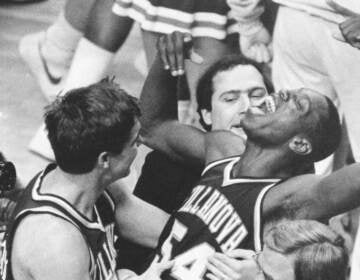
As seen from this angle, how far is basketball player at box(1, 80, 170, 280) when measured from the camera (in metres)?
2.02

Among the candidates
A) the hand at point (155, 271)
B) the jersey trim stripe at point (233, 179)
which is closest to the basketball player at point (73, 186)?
the hand at point (155, 271)

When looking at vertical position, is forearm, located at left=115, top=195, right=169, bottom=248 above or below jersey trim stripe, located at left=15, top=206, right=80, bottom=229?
below

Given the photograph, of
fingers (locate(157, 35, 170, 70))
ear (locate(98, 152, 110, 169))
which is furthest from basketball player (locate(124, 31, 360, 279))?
ear (locate(98, 152, 110, 169))

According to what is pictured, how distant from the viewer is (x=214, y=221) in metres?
2.27

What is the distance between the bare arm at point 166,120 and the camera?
248cm

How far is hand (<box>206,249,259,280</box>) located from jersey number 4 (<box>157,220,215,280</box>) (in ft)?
0.12

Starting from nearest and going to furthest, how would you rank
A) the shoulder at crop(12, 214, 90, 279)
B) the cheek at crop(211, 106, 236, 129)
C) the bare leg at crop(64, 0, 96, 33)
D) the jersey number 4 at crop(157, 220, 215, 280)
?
1. the shoulder at crop(12, 214, 90, 279)
2. the jersey number 4 at crop(157, 220, 215, 280)
3. the cheek at crop(211, 106, 236, 129)
4. the bare leg at crop(64, 0, 96, 33)

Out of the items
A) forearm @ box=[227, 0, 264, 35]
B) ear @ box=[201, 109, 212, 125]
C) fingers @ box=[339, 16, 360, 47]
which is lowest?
ear @ box=[201, 109, 212, 125]

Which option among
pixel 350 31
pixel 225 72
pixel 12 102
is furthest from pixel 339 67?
pixel 12 102

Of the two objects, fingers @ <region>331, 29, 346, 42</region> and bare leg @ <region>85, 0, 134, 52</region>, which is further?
bare leg @ <region>85, 0, 134, 52</region>

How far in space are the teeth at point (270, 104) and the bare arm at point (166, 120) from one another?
1.01 ft

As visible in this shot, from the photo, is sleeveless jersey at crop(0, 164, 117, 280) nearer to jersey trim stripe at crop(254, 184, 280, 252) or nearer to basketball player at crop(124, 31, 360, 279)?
basketball player at crop(124, 31, 360, 279)

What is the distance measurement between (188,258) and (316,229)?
502 millimetres

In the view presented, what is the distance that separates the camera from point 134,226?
2482mm
